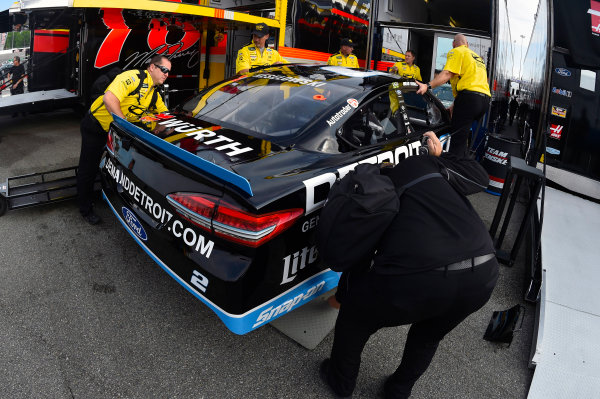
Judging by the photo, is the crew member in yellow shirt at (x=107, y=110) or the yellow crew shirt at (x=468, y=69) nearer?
the crew member in yellow shirt at (x=107, y=110)

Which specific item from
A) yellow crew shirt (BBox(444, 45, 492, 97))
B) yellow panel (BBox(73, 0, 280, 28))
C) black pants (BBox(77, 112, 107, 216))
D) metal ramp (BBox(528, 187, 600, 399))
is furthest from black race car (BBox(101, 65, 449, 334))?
yellow panel (BBox(73, 0, 280, 28))

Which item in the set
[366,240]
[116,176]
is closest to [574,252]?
[366,240]

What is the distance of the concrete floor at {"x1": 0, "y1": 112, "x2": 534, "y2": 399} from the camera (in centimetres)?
195

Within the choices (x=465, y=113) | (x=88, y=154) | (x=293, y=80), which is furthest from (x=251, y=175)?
(x=465, y=113)

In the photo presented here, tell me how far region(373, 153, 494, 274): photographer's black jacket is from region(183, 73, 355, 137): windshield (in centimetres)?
110

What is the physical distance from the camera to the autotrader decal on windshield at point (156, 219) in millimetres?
1863

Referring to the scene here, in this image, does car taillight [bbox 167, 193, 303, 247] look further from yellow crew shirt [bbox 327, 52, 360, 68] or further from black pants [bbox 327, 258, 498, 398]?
yellow crew shirt [bbox 327, 52, 360, 68]

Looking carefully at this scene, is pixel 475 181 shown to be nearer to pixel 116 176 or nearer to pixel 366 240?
Answer: pixel 366 240

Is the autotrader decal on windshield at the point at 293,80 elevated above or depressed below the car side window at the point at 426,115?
above

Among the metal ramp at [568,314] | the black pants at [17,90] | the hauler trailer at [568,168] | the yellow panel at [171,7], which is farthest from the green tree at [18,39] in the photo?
the metal ramp at [568,314]

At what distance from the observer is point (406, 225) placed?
1524 mm

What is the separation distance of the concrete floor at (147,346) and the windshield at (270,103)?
1.16m

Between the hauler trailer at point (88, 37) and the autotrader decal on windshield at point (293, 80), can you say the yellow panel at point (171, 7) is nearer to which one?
the hauler trailer at point (88, 37)

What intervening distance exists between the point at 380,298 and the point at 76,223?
2802 millimetres
